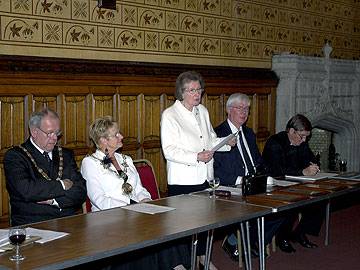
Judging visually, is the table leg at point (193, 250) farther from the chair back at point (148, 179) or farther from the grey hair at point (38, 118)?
the grey hair at point (38, 118)

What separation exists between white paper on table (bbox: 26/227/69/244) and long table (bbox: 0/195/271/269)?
0.12ft

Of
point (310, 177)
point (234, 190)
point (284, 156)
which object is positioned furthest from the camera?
point (284, 156)

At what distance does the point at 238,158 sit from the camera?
4.78m

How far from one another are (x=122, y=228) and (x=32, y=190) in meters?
0.90

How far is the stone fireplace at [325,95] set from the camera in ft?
22.5

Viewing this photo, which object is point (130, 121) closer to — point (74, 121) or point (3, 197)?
point (74, 121)

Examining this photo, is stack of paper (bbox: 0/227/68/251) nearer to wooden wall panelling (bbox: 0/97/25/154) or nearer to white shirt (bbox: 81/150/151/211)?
white shirt (bbox: 81/150/151/211)

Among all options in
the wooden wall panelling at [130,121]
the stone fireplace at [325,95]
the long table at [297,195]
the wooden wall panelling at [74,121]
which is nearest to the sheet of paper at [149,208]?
the long table at [297,195]

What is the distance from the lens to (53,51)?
15.4ft

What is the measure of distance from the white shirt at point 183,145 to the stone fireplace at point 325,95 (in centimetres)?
263

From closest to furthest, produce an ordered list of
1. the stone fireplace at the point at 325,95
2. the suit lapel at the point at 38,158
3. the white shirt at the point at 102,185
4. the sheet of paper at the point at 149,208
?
the sheet of paper at the point at 149,208 < the suit lapel at the point at 38,158 < the white shirt at the point at 102,185 < the stone fireplace at the point at 325,95

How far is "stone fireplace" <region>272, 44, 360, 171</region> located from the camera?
270 inches

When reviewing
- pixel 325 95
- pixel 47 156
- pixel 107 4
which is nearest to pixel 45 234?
pixel 47 156

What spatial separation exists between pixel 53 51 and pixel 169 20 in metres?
1.37
